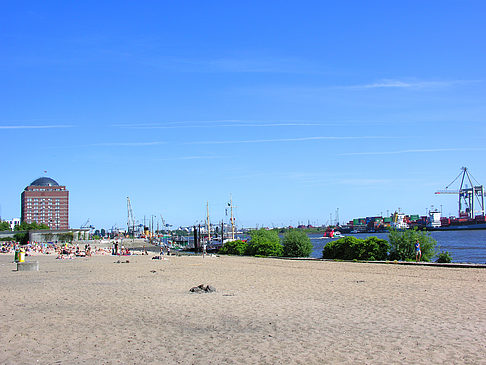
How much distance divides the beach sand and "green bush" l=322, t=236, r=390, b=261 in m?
12.9

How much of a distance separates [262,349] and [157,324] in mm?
3195

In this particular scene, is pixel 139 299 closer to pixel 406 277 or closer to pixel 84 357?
pixel 84 357

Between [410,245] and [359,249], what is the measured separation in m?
3.29

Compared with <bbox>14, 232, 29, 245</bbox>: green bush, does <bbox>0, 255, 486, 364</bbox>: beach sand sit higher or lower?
lower

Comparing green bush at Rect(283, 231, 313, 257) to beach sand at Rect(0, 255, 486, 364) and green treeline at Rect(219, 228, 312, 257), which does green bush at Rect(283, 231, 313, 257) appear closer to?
green treeline at Rect(219, 228, 312, 257)

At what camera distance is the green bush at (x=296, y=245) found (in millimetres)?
40156

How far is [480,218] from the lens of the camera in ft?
616

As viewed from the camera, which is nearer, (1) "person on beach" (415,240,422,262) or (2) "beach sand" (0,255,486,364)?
(2) "beach sand" (0,255,486,364)

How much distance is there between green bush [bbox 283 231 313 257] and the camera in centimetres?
4016

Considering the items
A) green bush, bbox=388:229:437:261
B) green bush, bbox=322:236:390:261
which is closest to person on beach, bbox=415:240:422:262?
green bush, bbox=388:229:437:261

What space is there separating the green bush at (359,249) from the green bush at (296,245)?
482 centimetres

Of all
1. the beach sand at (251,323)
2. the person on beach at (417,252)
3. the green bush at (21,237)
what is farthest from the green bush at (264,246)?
the green bush at (21,237)

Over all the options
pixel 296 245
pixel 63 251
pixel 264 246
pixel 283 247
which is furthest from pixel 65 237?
pixel 296 245

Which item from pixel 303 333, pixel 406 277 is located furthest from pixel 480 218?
pixel 303 333
